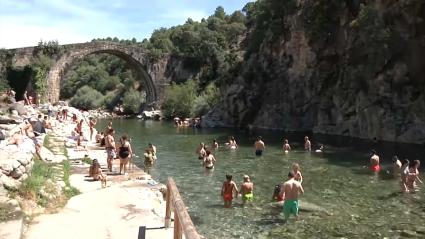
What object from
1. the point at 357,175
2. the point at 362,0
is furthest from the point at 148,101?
the point at 357,175

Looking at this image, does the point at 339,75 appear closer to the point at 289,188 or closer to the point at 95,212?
the point at 289,188

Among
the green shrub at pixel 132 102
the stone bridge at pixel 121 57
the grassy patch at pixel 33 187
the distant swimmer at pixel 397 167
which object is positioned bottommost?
the grassy patch at pixel 33 187

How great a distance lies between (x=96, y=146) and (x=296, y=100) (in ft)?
85.8

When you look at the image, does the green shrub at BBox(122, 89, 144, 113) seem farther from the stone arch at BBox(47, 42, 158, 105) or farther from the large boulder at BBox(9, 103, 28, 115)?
the large boulder at BBox(9, 103, 28, 115)

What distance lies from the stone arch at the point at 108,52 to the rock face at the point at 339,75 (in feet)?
62.6

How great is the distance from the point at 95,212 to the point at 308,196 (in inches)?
347

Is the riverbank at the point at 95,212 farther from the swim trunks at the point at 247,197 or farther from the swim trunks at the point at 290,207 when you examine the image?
the swim trunks at the point at 290,207

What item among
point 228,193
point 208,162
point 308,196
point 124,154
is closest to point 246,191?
point 228,193

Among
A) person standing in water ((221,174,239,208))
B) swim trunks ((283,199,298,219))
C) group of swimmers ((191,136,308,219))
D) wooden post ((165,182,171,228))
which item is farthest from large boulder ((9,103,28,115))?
wooden post ((165,182,171,228))

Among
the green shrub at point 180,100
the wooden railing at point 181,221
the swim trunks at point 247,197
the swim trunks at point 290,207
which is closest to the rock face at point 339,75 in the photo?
the green shrub at point 180,100

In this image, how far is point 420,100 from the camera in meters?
35.5

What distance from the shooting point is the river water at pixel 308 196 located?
1438 cm

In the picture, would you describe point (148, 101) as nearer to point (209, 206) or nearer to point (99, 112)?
point (99, 112)

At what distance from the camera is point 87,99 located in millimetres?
98750
